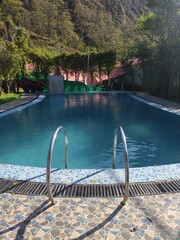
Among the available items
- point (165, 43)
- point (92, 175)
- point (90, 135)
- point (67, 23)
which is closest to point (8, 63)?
point (90, 135)

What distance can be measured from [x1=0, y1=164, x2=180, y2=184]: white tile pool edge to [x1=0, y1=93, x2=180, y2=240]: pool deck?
0.58 m

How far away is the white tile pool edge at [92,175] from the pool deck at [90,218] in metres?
0.58

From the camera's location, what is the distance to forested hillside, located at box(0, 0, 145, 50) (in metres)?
44.9

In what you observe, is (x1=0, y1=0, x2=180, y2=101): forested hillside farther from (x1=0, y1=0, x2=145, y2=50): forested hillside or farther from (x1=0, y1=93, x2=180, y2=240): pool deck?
(x1=0, y1=93, x2=180, y2=240): pool deck

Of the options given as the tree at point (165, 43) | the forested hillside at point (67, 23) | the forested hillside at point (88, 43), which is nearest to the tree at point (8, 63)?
the forested hillside at point (88, 43)

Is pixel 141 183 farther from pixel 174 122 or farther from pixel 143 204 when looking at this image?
pixel 174 122

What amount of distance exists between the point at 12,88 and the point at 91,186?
19927mm

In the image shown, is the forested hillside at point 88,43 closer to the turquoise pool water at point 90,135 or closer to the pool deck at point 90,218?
the turquoise pool water at point 90,135

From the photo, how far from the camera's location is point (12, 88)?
22.6 metres

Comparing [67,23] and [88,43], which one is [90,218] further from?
[67,23]

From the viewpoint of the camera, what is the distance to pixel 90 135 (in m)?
9.77

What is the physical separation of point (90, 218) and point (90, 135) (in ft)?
20.5

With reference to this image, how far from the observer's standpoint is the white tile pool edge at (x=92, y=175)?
15.3 ft

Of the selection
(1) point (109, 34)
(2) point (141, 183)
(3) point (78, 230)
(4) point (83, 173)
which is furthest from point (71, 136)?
(1) point (109, 34)
